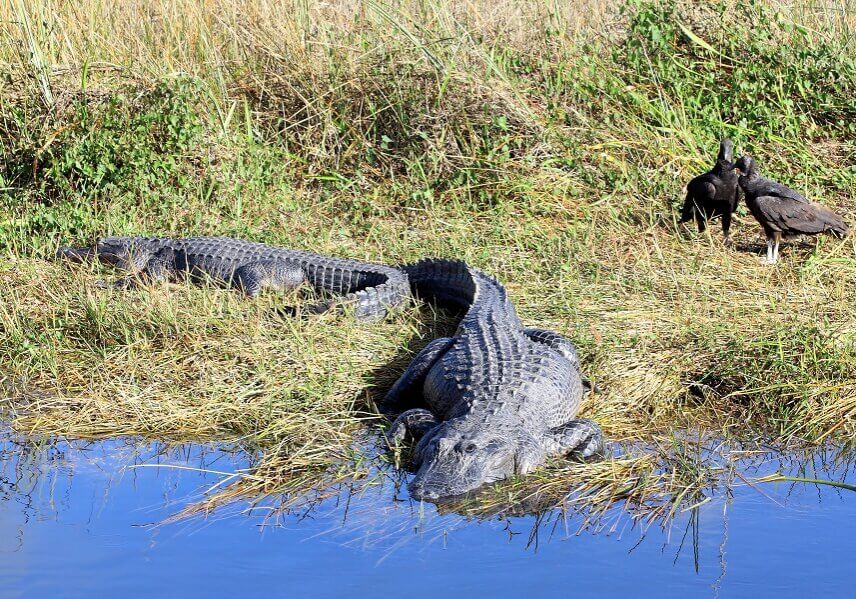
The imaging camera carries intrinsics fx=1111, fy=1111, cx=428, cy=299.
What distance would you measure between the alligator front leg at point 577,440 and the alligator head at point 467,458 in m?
0.10

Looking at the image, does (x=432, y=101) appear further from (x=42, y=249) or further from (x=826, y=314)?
(x=826, y=314)

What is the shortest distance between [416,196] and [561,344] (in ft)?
8.17

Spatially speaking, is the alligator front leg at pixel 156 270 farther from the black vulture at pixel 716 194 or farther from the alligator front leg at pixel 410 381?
the black vulture at pixel 716 194

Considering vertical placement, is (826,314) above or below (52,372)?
above

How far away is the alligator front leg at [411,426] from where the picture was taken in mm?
4324

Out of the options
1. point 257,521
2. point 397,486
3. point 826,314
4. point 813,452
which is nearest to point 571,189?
point 826,314

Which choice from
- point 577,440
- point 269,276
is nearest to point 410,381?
point 577,440

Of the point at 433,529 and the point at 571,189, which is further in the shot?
the point at 571,189

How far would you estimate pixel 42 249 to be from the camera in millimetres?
6426

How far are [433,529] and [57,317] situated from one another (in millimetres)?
2573

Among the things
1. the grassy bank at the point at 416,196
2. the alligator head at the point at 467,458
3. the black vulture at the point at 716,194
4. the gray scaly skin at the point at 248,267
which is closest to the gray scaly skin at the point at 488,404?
the alligator head at the point at 467,458

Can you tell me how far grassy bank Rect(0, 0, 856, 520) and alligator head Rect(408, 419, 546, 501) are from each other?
122mm

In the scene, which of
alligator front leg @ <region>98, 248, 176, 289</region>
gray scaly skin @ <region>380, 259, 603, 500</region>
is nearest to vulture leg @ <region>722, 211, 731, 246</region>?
gray scaly skin @ <region>380, 259, 603, 500</region>

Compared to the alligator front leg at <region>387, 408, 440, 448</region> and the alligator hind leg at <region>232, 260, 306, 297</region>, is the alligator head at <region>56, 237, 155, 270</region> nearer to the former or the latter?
the alligator hind leg at <region>232, 260, 306, 297</region>
